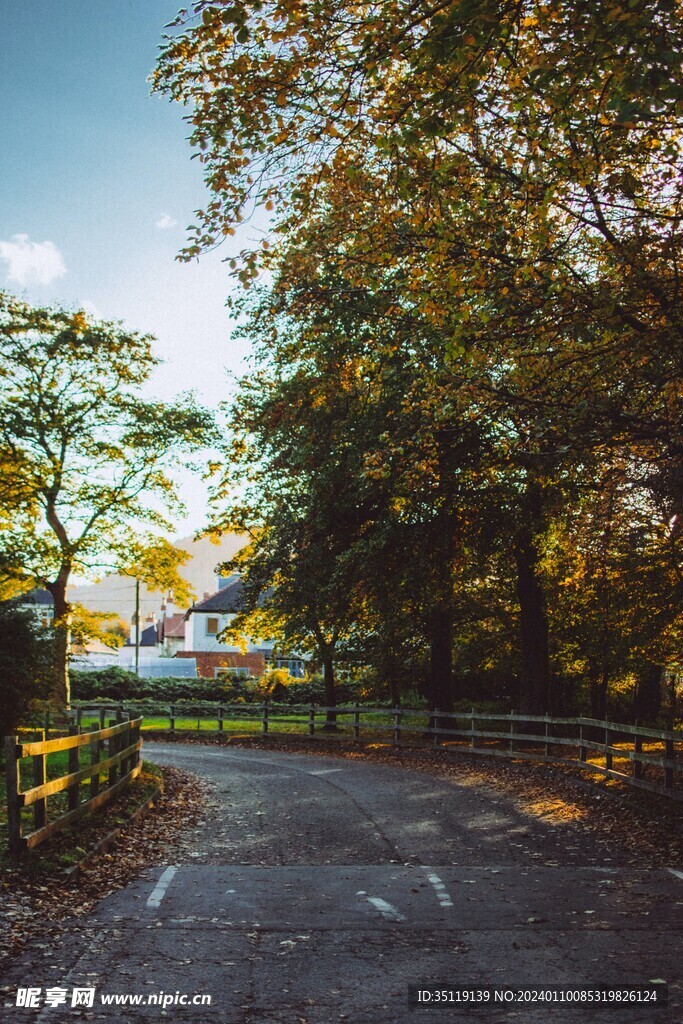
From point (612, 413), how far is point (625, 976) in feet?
21.5

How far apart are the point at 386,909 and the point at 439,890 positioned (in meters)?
0.89

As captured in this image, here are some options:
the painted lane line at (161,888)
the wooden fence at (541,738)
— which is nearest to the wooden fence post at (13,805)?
the painted lane line at (161,888)

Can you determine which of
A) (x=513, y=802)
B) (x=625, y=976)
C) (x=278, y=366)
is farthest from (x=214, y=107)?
(x=278, y=366)

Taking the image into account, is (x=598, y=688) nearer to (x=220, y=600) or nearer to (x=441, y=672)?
(x=441, y=672)

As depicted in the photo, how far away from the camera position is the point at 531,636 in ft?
77.9

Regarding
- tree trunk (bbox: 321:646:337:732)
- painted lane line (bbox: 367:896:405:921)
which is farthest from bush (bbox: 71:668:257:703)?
painted lane line (bbox: 367:896:405:921)

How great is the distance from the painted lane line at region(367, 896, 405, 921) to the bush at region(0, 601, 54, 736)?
32.7 ft

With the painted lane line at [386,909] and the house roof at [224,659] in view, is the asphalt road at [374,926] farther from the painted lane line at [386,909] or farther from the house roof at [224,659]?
the house roof at [224,659]

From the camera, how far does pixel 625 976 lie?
575 centimetres

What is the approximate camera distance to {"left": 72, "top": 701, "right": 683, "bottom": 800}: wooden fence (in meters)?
13.8

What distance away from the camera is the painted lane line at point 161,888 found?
7750 millimetres

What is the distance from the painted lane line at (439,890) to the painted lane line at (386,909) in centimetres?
45

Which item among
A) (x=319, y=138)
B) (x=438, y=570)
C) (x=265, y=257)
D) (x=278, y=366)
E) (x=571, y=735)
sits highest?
(x=278, y=366)

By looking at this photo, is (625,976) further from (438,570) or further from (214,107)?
(438,570)
